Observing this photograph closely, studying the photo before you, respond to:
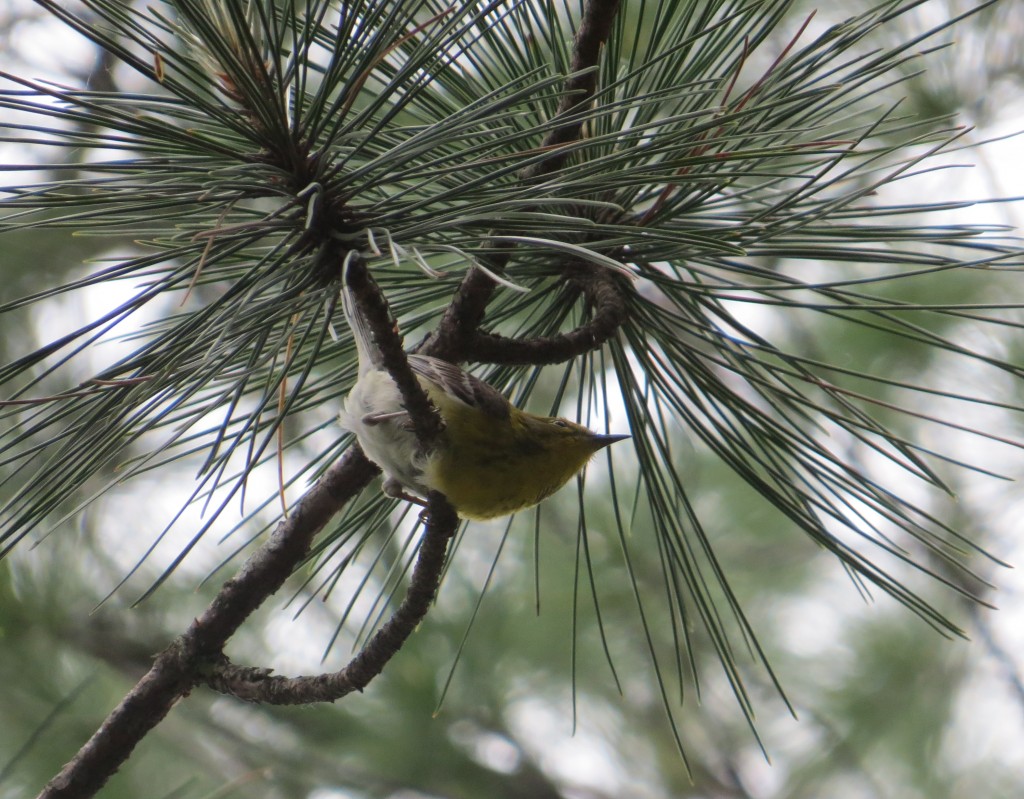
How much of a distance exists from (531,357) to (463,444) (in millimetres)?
187

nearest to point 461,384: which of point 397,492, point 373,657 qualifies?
point 397,492

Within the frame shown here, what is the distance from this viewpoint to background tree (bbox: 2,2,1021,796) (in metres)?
0.90

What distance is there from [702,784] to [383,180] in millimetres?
2354

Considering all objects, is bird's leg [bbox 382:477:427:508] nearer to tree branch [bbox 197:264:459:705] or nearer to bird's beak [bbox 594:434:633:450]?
tree branch [bbox 197:264:459:705]

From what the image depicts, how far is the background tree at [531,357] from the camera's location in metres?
0.90

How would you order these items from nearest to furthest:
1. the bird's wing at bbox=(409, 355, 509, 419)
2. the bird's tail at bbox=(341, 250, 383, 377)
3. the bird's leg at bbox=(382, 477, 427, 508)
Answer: the bird's tail at bbox=(341, 250, 383, 377) < the bird's wing at bbox=(409, 355, 509, 419) < the bird's leg at bbox=(382, 477, 427, 508)

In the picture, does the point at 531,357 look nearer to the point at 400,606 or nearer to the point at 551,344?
the point at 551,344

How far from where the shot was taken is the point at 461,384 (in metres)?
1.18

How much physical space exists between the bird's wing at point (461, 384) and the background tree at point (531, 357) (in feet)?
0.11

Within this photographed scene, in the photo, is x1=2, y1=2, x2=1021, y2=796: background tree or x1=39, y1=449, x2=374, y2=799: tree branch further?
x1=39, y1=449, x2=374, y2=799: tree branch

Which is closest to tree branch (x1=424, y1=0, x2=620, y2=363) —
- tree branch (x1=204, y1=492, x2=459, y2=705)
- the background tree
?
the background tree

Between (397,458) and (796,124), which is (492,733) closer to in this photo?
(397,458)

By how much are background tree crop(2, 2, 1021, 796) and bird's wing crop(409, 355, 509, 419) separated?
0.03 metres

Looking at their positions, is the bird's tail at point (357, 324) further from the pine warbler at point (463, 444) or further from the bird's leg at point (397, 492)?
the bird's leg at point (397, 492)
